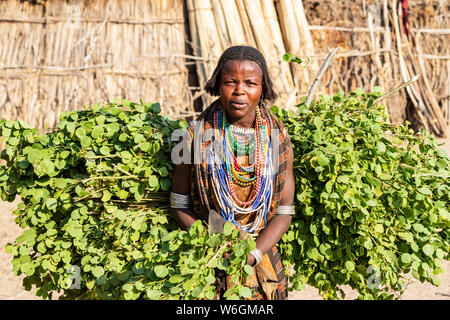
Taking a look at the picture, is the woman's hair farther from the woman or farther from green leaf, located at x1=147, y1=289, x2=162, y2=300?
green leaf, located at x1=147, y1=289, x2=162, y2=300

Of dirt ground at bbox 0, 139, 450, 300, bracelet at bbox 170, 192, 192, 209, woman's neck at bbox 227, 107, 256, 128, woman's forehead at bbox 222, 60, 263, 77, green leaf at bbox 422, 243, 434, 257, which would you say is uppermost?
woman's forehead at bbox 222, 60, 263, 77

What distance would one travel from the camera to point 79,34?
5543 mm

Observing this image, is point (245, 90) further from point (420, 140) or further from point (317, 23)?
point (317, 23)

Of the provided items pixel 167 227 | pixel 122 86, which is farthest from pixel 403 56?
pixel 167 227

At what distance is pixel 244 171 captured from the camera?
1935mm

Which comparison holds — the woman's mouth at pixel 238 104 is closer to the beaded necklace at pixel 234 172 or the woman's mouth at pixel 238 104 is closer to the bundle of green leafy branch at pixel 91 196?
the beaded necklace at pixel 234 172

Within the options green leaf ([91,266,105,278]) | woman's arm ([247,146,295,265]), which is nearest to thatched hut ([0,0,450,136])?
woman's arm ([247,146,295,265])

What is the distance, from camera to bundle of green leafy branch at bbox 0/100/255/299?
2.01 meters

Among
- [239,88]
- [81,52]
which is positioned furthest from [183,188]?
[81,52]

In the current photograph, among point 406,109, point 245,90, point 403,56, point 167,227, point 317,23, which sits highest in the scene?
point 317,23

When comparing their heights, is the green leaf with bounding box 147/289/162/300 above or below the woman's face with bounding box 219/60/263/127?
below

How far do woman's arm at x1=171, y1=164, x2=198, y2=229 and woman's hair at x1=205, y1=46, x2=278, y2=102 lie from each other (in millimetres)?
401
